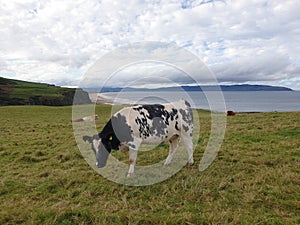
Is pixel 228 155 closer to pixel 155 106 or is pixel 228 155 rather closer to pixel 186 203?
pixel 155 106

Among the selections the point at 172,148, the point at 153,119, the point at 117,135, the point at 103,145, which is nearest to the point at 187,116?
the point at 172,148

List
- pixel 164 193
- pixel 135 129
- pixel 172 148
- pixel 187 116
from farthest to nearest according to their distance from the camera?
pixel 172 148 < pixel 187 116 < pixel 135 129 < pixel 164 193

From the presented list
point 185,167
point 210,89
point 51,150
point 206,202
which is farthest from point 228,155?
point 51,150

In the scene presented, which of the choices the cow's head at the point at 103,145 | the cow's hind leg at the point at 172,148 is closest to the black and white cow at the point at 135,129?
the cow's head at the point at 103,145

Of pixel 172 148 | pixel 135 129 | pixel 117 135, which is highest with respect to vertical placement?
pixel 135 129

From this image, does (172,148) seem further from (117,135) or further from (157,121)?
(117,135)

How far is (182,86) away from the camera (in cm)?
794

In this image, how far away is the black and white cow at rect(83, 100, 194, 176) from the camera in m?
7.33

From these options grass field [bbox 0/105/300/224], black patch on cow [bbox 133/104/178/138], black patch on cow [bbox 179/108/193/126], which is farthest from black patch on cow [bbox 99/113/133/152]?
black patch on cow [bbox 179/108/193/126]

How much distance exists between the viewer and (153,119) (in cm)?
762

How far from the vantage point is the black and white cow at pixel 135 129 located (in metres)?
7.33

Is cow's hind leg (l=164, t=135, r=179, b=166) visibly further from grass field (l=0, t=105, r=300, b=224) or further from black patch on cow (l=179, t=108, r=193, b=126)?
grass field (l=0, t=105, r=300, b=224)

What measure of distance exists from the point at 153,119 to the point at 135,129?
2.23ft

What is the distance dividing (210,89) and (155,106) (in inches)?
70.7
